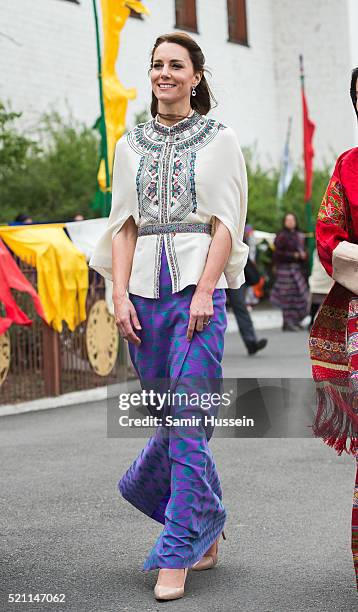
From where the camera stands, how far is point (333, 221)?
407cm

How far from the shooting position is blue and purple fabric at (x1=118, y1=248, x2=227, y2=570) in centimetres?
433

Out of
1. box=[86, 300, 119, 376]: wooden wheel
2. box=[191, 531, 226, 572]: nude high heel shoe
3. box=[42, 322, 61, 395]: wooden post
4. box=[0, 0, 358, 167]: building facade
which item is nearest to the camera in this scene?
box=[191, 531, 226, 572]: nude high heel shoe

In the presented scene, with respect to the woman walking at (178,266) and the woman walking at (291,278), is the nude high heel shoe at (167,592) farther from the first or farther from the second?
the woman walking at (291,278)

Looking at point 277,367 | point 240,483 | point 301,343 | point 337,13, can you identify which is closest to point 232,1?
point 337,13

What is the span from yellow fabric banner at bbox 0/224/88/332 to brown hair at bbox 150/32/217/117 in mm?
5404

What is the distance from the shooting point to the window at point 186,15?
27.5 m

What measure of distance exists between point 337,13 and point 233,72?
423 centimetres

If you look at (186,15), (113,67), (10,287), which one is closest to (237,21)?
(186,15)

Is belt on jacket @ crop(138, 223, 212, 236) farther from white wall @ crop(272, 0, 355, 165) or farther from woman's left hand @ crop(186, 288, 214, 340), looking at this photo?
white wall @ crop(272, 0, 355, 165)

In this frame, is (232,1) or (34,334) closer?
(34,334)

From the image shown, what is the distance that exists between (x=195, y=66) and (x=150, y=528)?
2088 millimetres

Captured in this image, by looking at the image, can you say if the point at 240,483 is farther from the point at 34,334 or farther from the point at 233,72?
the point at 233,72

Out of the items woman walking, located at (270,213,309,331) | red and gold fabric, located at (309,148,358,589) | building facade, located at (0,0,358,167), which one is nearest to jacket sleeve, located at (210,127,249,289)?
red and gold fabric, located at (309,148,358,589)

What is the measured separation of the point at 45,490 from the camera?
6434 mm
